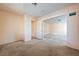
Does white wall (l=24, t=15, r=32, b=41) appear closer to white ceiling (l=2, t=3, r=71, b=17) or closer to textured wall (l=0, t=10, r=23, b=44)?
textured wall (l=0, t=10, r=23, b=44)

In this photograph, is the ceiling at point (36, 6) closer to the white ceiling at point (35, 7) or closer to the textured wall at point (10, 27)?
the white ceiling at point (35, 7)

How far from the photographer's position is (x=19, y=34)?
7969mm

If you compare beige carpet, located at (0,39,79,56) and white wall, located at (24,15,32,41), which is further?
white wall, located at (24,15,32,41)

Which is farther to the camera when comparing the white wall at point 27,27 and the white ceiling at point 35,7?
the white wall at point 27,27

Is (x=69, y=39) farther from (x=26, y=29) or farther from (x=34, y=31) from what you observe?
(x=34, y=31)

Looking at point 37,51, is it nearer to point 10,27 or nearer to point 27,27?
point 10,27

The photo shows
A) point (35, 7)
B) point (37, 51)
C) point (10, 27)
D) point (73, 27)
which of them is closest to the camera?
point (37, 51)

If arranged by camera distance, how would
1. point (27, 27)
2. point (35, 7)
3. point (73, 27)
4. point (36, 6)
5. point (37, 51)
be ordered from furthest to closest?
1. point (27, 27)
2. point (35, 7)
3. point (36, 6)
4. point (73, 27)
5. point (37, 51)

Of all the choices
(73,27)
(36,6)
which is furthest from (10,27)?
(73,27)

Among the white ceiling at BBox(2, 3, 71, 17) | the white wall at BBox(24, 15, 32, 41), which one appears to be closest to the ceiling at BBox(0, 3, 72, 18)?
the white ceiling at BBox(2, 3, 71, 17)

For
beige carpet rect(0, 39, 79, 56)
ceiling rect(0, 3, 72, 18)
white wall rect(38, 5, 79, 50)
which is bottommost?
beige carpet rect(0, 39, 79, 56)

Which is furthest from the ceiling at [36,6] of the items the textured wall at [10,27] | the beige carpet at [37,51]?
the beige carpet at [37,51]

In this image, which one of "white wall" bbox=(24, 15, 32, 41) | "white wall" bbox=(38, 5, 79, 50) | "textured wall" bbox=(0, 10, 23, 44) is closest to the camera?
"white wall" bbox=(38, 5, 79, 50)

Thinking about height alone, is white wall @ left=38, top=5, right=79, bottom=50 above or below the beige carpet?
above
